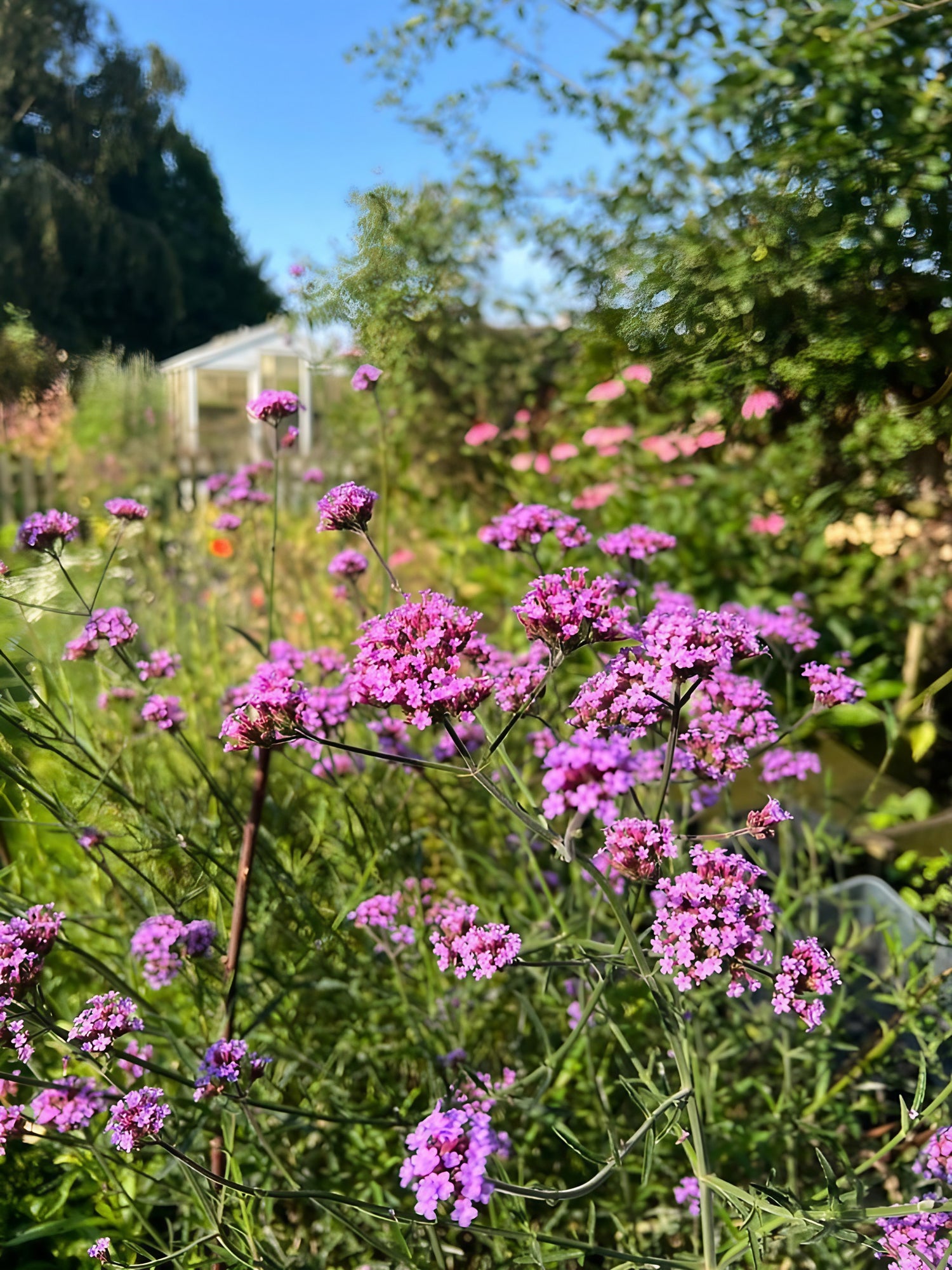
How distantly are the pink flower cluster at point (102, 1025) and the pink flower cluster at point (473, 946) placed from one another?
0.40m

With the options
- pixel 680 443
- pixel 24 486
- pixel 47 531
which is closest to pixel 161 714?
pixel 47 531

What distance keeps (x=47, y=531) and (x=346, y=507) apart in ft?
1.70

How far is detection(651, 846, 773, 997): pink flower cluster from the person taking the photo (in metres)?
0.89

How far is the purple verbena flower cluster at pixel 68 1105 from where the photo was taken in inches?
44.3

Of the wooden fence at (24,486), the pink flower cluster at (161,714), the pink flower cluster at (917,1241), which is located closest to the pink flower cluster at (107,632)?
the pink flower cluster at (161,714)

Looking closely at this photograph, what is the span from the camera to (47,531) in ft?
4.35

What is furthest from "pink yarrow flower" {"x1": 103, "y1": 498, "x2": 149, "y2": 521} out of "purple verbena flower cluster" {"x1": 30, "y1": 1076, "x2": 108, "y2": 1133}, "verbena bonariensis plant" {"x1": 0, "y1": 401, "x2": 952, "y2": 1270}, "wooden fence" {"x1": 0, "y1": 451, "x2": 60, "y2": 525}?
"wooden fence" {"x1": 0, "y1": 451, "x2": 60, "y2": 525}

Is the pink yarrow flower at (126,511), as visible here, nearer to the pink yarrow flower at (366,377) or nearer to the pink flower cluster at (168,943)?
the pink yarrow flower at (366,377)

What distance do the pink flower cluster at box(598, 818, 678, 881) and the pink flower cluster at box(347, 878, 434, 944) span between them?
520mm

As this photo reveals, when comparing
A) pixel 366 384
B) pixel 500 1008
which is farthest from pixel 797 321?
pixel 500 1008

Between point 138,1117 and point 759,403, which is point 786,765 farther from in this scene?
point 138,1117

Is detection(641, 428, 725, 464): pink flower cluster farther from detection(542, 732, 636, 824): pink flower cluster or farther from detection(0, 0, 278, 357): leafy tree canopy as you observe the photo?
detection(0, 0, 278, 357): leafy tree canopy

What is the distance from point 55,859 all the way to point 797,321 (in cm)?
189

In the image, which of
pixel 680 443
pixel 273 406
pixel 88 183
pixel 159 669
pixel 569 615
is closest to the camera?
pixel 569 615
